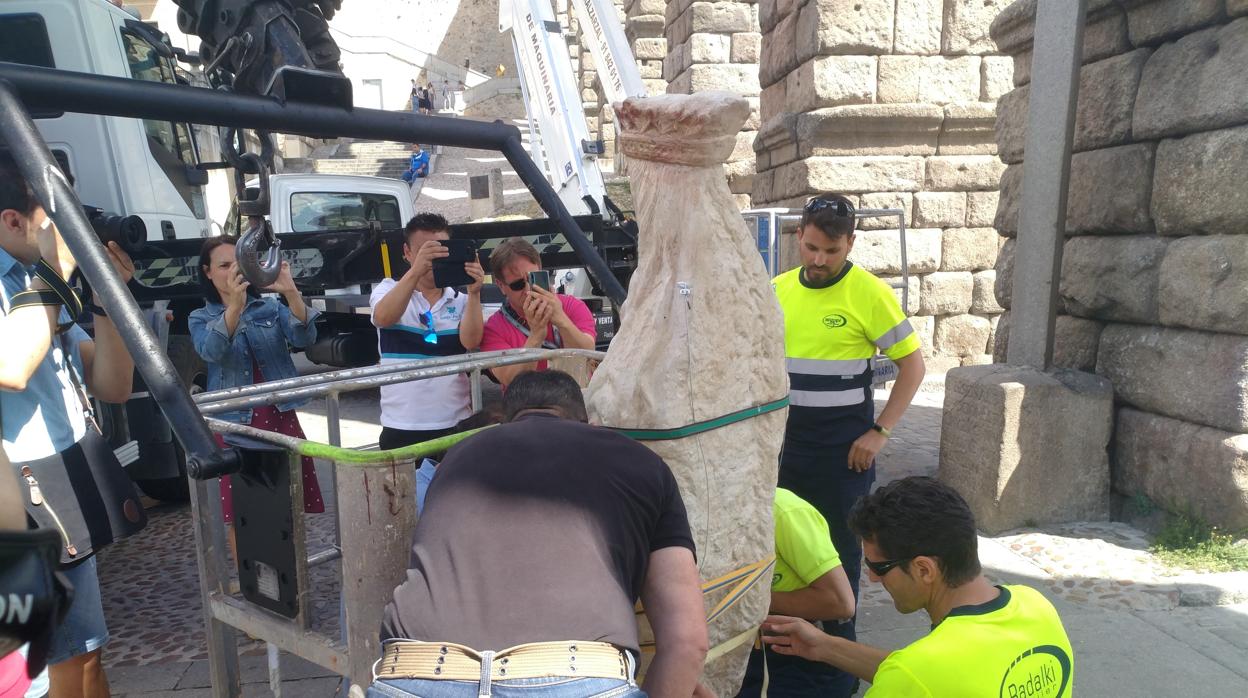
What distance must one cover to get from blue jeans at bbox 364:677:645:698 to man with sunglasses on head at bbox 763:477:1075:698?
61cm

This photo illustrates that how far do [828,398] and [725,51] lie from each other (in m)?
8.07

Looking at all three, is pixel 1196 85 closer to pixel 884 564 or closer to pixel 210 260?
pixel 884 564

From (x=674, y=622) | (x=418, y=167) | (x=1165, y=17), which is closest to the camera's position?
(x=674, y=622)

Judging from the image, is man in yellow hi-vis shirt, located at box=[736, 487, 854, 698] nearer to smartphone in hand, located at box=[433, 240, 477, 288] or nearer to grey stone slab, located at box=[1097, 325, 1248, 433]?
smartphone in hand, located at box=[433, 240, 477, 288]

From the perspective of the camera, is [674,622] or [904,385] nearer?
[674,622]

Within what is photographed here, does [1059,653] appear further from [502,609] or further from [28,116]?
[28,116]

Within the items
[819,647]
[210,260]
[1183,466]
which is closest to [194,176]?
[210,260]

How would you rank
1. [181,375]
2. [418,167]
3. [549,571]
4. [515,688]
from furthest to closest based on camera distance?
1. [418,167]
2. [181,375]
3. [549,571]
4. [515,688]

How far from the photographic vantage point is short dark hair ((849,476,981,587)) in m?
1.81

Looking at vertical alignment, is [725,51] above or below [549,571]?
above

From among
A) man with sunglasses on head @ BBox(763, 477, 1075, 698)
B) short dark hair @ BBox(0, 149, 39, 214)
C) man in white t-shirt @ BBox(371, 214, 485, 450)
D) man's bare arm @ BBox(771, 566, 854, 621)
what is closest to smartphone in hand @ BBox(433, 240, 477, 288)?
man in white t-shirt @ BBox(371, 214, 485, 450)

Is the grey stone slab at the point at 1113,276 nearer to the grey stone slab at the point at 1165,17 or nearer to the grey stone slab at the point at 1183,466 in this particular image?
the grey stone slab at the point at 1183,466

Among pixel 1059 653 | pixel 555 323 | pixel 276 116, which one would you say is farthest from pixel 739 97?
pixel 555 323

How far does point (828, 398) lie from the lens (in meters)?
3.09
